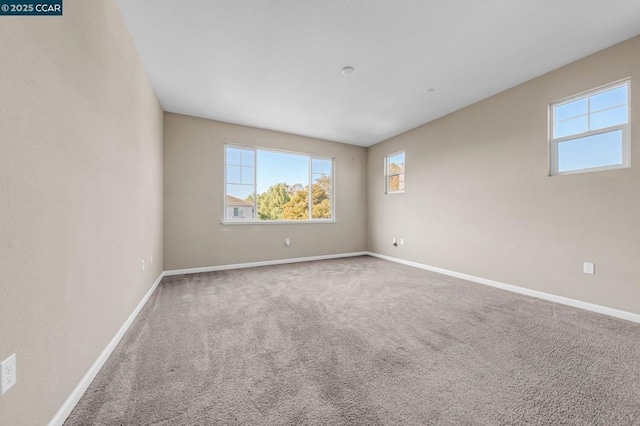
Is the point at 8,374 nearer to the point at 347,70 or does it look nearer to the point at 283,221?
the point at 347,70

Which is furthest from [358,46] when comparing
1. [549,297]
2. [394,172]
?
[549,297]

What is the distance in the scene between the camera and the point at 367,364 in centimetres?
161

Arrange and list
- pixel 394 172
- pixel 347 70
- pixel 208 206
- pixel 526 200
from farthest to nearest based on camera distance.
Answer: pixel 394 172
pixel 208 206
pixel 526 200
pixel 347 70

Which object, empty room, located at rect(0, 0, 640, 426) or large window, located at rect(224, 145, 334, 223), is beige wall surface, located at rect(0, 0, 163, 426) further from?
large window, located at rect(224, 145, 334, 223)

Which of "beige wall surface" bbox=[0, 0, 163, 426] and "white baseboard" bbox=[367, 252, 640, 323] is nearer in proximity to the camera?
"beige wall surface" bbox=[0, 0, 163, 426]

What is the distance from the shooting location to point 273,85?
3086 mm

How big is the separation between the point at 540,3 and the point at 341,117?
2628mm

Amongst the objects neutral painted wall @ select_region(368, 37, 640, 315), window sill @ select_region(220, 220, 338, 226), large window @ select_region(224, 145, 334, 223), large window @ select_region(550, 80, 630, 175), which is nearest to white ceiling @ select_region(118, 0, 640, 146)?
neutral painted wall @ select_region(368, 37, 640, 315)

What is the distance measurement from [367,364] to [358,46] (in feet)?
9.26

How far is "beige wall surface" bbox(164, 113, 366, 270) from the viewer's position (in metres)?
3.95

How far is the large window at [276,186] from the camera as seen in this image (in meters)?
4.49

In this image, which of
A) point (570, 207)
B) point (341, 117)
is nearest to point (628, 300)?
point (570, 207)

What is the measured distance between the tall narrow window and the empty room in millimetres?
342

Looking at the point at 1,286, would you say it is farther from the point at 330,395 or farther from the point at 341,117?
the point at 341,117
